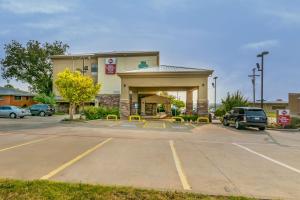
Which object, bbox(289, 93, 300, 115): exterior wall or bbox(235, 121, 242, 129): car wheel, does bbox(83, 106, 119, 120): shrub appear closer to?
bbox(235, 121, 242, 129): car wheel

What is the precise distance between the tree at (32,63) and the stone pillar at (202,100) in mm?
40013

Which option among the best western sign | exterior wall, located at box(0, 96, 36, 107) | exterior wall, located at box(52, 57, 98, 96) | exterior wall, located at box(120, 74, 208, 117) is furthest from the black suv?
exterior wall, located at box(0, 96, 36, 107)

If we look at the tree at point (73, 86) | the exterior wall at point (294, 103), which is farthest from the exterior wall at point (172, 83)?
the exterior wall at point (294, 103)

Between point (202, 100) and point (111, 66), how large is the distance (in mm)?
22760

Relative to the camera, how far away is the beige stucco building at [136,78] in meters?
30.5

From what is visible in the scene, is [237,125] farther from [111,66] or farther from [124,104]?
[111,66]

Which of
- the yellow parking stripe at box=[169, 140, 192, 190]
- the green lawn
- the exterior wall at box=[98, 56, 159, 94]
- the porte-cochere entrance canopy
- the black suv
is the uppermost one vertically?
the exterior wall at box=[98, 56, 159, 94]

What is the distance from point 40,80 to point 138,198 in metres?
60.1

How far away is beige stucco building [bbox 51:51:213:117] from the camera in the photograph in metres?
30.5

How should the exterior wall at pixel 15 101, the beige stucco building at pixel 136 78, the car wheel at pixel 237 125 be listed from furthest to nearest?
1. the exterior wall at pixel 15 101
2. the beige stucco building at pixel 136 78
3. the car wheel at pixel 237 125

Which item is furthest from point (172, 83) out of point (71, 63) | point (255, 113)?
point (71, 63)

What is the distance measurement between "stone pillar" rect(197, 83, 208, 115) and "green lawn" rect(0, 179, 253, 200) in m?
25.9

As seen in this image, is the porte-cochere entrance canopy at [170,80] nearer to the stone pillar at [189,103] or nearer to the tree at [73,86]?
the stone pillar at [189,103]

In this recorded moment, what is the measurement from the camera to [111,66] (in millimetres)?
48094
